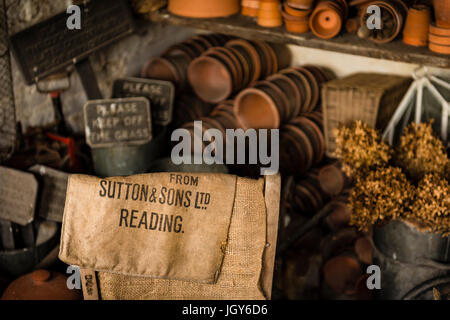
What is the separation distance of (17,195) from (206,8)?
1856 millimetres

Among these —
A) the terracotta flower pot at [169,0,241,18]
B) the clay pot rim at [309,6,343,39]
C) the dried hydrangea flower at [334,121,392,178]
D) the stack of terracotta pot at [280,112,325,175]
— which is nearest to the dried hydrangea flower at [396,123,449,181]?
the dried hydrangea flower at [334,121,392,178]

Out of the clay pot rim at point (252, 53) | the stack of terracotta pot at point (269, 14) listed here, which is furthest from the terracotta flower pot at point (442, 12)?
the clay pot rim at point (252, 53)

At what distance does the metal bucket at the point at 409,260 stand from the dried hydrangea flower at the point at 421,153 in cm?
34

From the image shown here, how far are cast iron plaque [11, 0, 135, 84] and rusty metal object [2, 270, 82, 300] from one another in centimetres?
120

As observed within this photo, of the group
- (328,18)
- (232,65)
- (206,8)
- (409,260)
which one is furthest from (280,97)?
(409,260)

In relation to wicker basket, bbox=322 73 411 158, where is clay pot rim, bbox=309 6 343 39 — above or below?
above

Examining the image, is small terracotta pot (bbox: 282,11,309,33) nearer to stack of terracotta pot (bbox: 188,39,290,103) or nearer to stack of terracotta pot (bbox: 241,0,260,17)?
stack of terracotta pot (bbox: 241,0,260,17)

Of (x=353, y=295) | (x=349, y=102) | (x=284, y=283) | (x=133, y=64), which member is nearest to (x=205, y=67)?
Answer: (x=133, y=64)

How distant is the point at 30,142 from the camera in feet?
11.6

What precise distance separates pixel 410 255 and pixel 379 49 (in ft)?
4.07

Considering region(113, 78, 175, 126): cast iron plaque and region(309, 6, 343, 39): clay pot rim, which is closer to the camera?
region(309, 6, 343, 39): clay pot rim

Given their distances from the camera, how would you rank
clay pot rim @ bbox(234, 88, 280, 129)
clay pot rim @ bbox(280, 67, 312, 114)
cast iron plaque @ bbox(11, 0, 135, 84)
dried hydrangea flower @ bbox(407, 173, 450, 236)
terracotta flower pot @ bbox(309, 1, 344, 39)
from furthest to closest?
clay pot rim @ bbox(280, 67, 312, 114) < clay pot rim @ bbox(234, 88, 280, 129) < terracotta flower pot @ bbox(309, 1, 344, 39) < cast iron plaque @ bbox(11, 0, 135, 84) < dried hydrangea flower @ bbox(407, 173, 450, 236)

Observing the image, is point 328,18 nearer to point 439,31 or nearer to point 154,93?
point 439,31

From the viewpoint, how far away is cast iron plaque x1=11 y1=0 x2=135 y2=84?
316 cm
